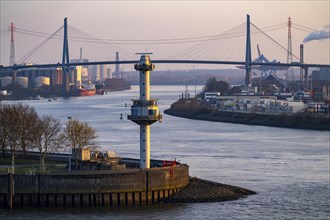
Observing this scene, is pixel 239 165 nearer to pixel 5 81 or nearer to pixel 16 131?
pixel 16 131

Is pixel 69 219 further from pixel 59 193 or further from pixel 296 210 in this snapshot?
pixel 296 210

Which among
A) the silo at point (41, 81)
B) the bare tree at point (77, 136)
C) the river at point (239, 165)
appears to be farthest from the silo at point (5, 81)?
the bare tree at point (77, 136)

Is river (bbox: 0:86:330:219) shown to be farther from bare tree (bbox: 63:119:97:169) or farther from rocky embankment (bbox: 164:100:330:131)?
bare tree (bbox: 63:119:97:169)

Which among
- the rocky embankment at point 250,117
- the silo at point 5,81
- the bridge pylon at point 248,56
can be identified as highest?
the bridge pylon at point 248,56

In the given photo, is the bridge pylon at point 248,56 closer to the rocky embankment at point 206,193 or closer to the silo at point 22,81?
the silo at point 22,81

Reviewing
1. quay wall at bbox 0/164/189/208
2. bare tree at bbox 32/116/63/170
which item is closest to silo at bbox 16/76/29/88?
bare tree at bbox 32/116/63/170

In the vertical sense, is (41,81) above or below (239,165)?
above

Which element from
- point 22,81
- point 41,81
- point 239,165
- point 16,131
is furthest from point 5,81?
point 16,131
